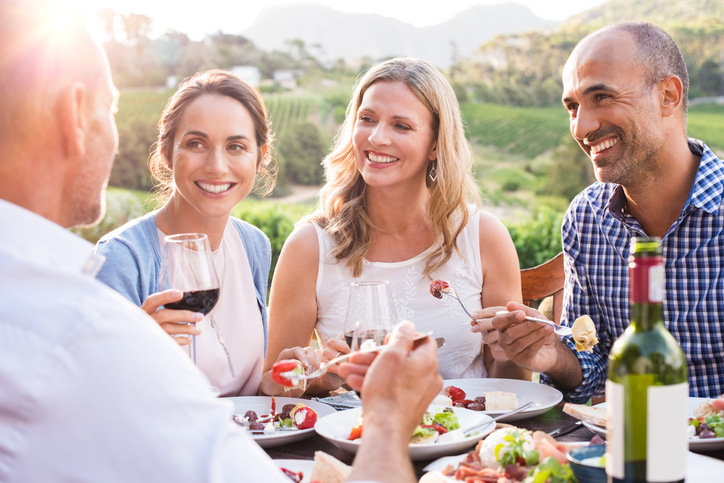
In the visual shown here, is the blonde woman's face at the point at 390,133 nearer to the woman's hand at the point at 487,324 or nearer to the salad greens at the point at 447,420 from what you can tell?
the woman's hand at the point at 487,324

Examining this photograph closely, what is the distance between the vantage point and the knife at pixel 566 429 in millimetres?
1872

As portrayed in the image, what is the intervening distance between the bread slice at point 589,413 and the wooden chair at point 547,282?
4.88ft

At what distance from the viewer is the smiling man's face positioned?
2783mm

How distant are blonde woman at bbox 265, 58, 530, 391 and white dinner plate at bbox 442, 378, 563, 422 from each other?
524 mm

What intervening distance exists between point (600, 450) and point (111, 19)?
2378 cm

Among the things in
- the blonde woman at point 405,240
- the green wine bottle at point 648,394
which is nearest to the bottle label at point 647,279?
the green wine bottle at point 648,394

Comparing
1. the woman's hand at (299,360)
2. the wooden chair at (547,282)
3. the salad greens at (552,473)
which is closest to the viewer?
the salad greens at (552,473)

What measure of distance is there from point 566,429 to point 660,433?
936 millimetres

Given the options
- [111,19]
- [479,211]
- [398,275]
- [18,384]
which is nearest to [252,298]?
[398,275]

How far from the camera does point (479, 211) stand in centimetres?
341

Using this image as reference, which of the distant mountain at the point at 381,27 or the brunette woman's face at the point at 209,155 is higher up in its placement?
the distant mountain at the point at 381,27

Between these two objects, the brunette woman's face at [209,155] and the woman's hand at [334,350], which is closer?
the woman's hand at [334,350]

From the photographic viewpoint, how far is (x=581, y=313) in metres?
2.98

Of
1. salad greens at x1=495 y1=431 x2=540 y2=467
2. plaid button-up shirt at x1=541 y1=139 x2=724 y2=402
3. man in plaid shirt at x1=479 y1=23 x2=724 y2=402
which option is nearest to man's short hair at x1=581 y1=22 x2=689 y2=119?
man in plaid shirt at x1=479 y1=23 x2=724 y2=402
